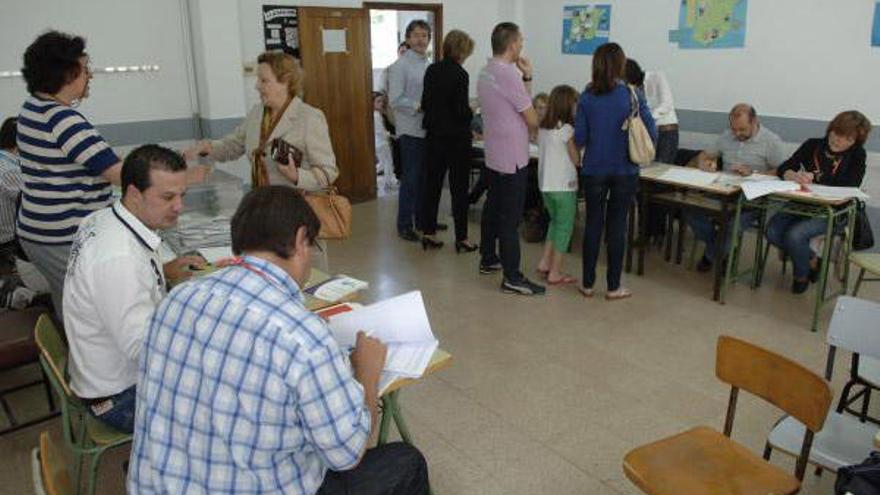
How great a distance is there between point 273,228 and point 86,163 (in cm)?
151

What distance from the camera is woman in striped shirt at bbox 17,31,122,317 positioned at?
2.43m

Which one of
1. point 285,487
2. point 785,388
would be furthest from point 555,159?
point 285,487

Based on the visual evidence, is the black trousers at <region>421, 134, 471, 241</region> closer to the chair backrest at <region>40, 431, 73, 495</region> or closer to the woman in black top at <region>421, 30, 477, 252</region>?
the woman in black top at <region>421, 30, 477, 252</region>

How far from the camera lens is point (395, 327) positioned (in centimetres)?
180

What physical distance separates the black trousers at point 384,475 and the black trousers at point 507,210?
8.08 feet

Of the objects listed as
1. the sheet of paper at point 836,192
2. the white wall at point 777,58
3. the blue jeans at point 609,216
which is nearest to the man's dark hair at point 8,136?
the blue jeans at point 609,216

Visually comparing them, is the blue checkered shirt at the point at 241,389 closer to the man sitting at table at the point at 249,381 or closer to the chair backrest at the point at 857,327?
the man sitting at table at the point at 249,381

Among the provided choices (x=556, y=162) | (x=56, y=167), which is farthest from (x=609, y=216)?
(x=56, y=167)

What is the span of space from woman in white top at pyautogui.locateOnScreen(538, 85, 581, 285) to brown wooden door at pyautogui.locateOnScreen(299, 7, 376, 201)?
266cm

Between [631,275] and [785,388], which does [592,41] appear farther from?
[785,388]

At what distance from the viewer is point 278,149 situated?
2.66 metres

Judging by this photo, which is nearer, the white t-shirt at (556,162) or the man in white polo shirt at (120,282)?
the man in white polo shirt at (120,282)

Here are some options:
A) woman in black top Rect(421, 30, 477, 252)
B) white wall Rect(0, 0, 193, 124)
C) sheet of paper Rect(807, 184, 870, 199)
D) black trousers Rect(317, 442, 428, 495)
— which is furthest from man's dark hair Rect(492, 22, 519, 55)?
white wall Rect(0, 0, 193, 124)

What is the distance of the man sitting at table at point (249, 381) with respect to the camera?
4.02 ft
